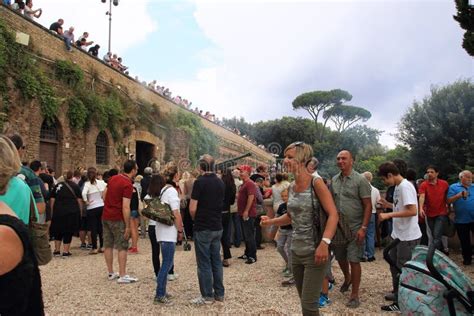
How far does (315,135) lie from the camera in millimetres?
56188

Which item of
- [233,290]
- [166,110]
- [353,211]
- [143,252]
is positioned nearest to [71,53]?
[166,110]

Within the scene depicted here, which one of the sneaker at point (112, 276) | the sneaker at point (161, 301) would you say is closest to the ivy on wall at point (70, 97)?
the sneaker at point (112, 276)

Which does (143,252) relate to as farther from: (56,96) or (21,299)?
(56,96)

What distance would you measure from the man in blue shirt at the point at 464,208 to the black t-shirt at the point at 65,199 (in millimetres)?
7233

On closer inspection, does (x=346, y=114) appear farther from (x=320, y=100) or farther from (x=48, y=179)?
(x=48, y=179)

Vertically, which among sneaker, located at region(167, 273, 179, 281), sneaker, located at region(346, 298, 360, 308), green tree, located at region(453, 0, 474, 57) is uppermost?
green tree, located at region(453, 0, 474, 57)

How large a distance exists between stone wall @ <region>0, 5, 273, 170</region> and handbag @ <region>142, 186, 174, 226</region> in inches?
314

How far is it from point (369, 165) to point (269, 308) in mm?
20681

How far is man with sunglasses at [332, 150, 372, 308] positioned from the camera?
4.34 metres

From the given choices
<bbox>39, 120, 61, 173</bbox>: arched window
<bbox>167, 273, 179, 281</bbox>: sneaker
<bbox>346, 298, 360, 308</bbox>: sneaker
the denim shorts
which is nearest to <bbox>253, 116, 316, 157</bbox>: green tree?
<bbox>39, 120, 61, 173</bbox>: arched window

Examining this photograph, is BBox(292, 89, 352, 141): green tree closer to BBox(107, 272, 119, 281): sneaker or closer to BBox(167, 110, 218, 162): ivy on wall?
BBox(167, 110, 218, 162): ivy on wall

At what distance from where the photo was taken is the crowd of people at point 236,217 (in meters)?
2.48

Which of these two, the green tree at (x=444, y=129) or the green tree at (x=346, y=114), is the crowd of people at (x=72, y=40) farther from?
the green tree at (x=346, y=114)

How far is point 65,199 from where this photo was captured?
7.71m
